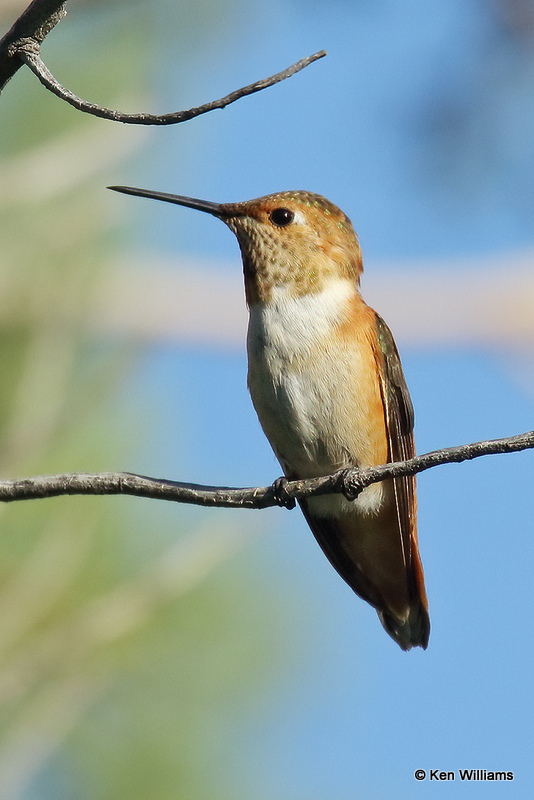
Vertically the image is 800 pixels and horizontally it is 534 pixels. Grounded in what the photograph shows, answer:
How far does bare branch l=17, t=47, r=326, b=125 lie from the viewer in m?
2.24

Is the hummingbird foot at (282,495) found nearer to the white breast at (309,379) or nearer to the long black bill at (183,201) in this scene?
the white breast at (309,379)

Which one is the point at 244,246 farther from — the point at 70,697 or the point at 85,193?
the point at 85,193

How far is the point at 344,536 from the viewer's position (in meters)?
4.29

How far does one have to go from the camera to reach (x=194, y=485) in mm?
2779

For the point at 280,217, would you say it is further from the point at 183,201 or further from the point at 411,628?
the point at 411,628

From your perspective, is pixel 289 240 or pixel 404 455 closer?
pixel 289 240

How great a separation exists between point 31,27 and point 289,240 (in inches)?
70.2

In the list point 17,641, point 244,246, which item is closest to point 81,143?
point 244,246

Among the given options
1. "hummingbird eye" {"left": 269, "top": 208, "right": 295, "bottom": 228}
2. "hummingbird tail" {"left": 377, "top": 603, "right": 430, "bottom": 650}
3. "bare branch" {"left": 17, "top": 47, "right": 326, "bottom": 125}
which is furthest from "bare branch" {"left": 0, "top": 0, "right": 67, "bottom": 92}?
"hummingbird tail" {"left": 377, "top": 603, "right": 430, "bottom": 650}

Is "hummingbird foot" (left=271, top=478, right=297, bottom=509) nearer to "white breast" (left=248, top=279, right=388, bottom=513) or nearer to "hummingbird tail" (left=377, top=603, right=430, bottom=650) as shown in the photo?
"white breast" (left=248, top=279, right=388, bottom=513)

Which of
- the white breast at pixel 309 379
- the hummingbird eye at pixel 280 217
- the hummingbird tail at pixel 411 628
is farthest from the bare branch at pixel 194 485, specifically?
the hummingbird tail at pixel 411 628

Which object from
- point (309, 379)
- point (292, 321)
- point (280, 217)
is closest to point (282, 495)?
point (309, 379)

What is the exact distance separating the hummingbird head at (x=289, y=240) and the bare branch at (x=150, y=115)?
54.9 inches

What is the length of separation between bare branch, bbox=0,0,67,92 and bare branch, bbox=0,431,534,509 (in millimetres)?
973
